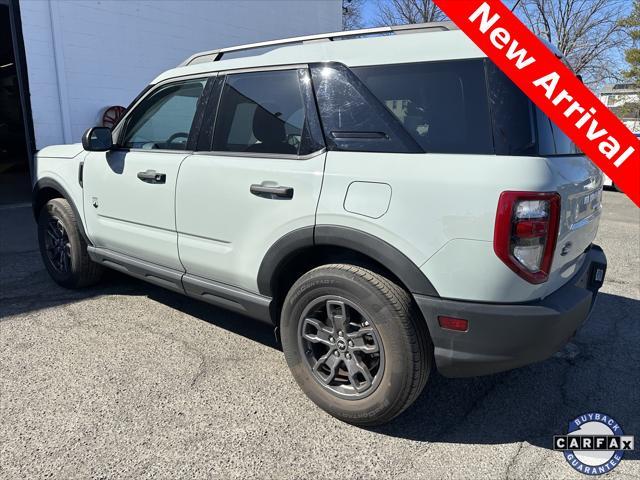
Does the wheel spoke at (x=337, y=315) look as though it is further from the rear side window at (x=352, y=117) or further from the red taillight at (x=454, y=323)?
the rear side window at (x=352, y=117)

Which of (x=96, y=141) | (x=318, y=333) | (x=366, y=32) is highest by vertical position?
(x=366, y=32)

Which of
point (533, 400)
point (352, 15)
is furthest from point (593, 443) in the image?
point (352, 15)

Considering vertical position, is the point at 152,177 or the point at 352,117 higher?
the point at 352,117

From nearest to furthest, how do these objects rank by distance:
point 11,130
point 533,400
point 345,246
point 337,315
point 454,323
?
1. point 454,323
2. point 345,246
3. point 337,315
4. point 533,400
5. point 11,130

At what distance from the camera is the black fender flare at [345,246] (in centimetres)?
218

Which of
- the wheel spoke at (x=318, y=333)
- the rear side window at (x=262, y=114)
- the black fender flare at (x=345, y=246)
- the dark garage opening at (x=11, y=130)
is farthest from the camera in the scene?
the dark garage opening at (x=11, y=130)

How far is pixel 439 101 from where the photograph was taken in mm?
2199

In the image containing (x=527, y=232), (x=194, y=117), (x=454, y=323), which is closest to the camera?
(x=527, y=232)

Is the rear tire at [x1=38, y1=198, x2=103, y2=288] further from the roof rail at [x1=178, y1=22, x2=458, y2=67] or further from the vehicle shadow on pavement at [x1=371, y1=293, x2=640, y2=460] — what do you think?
the vehicle shadow on pavement at [x1=371, y1=293, x2=640, y2=460]

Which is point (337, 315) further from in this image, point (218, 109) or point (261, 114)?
point (218, 109)

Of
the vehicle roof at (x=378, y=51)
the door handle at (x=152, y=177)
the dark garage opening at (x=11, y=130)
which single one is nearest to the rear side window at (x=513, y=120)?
the vehicle roof at (x=378, y=51)

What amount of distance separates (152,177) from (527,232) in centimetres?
237

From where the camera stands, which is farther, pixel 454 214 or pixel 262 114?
pixel 262 114

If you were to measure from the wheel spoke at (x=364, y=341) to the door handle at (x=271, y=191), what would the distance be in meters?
0.78
